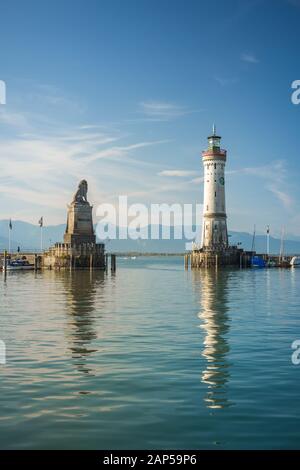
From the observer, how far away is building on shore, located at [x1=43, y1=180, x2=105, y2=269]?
332 feet

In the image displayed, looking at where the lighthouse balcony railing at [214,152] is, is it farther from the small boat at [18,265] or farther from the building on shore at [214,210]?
the small boat at [18,265]

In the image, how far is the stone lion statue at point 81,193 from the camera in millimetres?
104919

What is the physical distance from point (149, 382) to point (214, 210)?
3535 inches

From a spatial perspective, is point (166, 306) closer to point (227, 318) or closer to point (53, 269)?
point (227, 318)

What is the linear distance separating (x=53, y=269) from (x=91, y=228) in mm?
10699

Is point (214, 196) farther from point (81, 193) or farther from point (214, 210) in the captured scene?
point (81, 193)

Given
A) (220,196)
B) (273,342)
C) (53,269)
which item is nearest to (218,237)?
(220,196)

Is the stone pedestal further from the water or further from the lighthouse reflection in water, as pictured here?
the water

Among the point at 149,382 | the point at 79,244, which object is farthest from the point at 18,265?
the point at 149,382

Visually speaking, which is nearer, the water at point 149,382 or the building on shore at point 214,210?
the water at point 149,382

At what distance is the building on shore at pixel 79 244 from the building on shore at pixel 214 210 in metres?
20.3

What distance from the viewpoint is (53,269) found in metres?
103

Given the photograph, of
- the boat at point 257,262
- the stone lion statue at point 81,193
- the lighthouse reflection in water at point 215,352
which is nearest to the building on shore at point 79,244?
the stone lion statue at point 81,193

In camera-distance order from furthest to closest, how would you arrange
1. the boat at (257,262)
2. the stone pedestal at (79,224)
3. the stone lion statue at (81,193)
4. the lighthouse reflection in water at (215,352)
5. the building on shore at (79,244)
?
the boat at (257,262) < the stone lion statue at (81,193) < the stone pedestal at (79,224) < the building on shore at (79,244) < the lighthouse reflection in water at (215,352)
